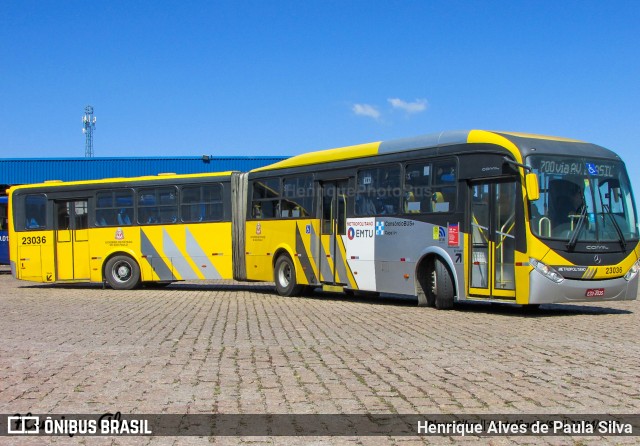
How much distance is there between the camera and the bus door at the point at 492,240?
14.3 meters

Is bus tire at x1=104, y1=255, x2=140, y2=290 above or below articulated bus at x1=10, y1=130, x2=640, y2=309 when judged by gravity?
below

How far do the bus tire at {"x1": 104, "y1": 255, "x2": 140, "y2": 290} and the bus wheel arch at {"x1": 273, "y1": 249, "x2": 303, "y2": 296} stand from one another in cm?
516

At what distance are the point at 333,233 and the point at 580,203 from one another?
20.4ft

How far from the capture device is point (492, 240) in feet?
48.1

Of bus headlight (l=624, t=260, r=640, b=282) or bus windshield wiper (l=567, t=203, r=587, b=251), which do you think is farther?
bus headlight (l=624, t=260, r=640, b=282)

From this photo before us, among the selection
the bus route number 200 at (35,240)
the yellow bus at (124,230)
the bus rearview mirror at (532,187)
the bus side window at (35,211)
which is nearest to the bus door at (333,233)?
the yellow bus at (124,230)

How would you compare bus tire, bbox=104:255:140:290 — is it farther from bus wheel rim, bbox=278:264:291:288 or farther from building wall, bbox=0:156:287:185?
building wall, bbox=0:156:287:185

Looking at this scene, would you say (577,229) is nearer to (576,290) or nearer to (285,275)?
(576,290)

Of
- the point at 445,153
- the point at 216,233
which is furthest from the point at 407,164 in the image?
the point at 216,233

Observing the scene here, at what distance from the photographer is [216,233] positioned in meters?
22.9

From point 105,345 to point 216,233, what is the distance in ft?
41.2

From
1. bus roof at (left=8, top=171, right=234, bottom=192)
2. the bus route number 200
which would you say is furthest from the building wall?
the bus route number 200

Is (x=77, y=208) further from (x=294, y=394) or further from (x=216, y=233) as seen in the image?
(x=294, y=394)

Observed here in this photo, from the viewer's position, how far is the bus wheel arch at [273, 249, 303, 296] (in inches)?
795
